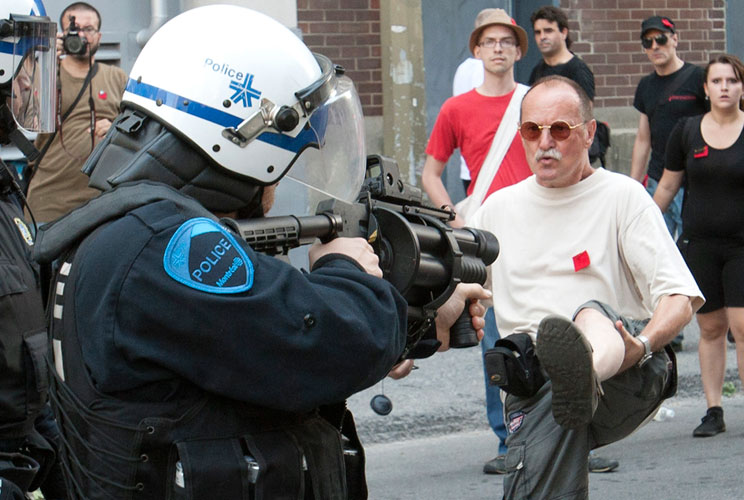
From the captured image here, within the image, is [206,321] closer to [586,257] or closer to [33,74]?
[33,74]

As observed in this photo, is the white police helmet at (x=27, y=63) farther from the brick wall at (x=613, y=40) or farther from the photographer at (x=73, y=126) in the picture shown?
the brick wall at (x=613, y=40)

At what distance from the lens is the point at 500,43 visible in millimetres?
6809

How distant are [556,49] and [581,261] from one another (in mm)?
4220

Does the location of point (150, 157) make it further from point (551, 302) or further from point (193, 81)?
point (551, 302)

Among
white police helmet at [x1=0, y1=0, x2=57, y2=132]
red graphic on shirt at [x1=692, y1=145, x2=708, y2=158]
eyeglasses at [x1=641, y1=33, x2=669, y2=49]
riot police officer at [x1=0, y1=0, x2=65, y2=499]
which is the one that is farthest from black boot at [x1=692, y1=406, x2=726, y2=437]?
white police helmet at [x1=0, y1=0, x2=57, y2=132]

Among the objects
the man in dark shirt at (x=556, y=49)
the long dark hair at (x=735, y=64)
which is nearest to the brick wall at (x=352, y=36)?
the man in dark shirt at (x=556, y=49)

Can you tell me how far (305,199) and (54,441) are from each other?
3.93ft

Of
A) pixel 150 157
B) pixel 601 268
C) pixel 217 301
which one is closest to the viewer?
pixel 217 301

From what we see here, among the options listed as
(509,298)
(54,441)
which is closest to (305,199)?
(509,298)

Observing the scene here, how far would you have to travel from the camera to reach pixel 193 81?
2508 mm

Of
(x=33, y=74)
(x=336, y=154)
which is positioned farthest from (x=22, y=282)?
(x=336, y=154)

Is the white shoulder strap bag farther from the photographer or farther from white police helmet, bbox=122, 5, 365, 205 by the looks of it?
white police helmet, bbox=122, 5, 365, 205

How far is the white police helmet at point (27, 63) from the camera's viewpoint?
374 centimetres

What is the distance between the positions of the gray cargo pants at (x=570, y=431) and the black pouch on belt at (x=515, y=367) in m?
0.08
